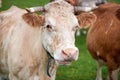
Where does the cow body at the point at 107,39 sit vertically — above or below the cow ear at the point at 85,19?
below

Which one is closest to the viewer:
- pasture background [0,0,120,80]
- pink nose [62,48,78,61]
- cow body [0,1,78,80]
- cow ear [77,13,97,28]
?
pink nose [62,48,78,61]

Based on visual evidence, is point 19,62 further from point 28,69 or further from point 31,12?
point 31,12

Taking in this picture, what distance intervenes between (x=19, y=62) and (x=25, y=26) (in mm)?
590

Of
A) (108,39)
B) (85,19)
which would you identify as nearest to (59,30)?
(85,19)

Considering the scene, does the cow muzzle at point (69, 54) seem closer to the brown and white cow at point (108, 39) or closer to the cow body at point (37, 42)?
the cow body at point (37, 42)

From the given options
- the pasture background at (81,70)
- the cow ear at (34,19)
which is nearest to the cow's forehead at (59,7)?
the cow ear at (34,19)

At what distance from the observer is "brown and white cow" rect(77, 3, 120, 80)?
24.7 ft

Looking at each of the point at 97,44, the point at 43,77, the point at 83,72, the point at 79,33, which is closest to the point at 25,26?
the point at 43,77

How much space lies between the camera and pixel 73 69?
9516 millimetres

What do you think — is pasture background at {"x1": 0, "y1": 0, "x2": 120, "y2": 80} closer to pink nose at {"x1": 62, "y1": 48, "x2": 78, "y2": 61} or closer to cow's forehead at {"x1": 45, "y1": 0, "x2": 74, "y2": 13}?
cow's forehead at {"x1": 45, "y1": 0, "x2": 74, "y2": 13}

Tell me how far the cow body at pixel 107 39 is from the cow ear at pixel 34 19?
2815mm

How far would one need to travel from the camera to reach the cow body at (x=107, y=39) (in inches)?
297

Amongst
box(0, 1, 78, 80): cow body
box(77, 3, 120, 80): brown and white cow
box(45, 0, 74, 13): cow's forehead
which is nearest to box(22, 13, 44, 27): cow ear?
box(0, 1, 78, 80): cow body

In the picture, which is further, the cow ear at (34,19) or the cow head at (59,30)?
the cow ear at (34,19)
